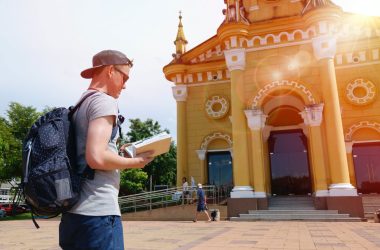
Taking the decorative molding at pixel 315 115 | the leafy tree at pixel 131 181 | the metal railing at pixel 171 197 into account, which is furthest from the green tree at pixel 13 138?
the decorative molding at pixel 315 115

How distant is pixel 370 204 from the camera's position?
583 inches

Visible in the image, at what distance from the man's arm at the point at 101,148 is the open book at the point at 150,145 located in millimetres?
179

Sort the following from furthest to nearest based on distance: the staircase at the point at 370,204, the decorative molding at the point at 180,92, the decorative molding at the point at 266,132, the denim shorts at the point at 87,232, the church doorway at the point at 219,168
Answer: the decorative molding at the point at 180,92
the church doorway at the point at 219,168
the decorative molding at the point at 266,132
the staircase at the point at 370,204
the denim shorts at the point at 87,232

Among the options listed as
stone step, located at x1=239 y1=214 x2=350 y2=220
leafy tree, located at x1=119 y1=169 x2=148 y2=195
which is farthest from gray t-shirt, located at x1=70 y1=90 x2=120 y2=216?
leafy tree, located at x1=119 y1=169 x2=148 y2=195

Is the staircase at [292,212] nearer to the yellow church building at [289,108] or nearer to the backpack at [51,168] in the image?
the yellow church building at [289,108]

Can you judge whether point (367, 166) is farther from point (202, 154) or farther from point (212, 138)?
point (202, 154)

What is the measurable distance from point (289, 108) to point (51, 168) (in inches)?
654

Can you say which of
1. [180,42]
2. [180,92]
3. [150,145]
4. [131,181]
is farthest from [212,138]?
[150,145]

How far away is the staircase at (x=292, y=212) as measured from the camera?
510 inches

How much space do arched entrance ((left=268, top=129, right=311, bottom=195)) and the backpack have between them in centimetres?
1654

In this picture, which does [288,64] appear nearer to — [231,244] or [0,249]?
[231,244]

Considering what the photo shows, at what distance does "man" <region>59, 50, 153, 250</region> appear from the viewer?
191 centimetres

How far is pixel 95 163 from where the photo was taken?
1.91 metres

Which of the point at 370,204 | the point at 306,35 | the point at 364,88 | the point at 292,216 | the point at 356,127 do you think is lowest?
the point at 292,216
